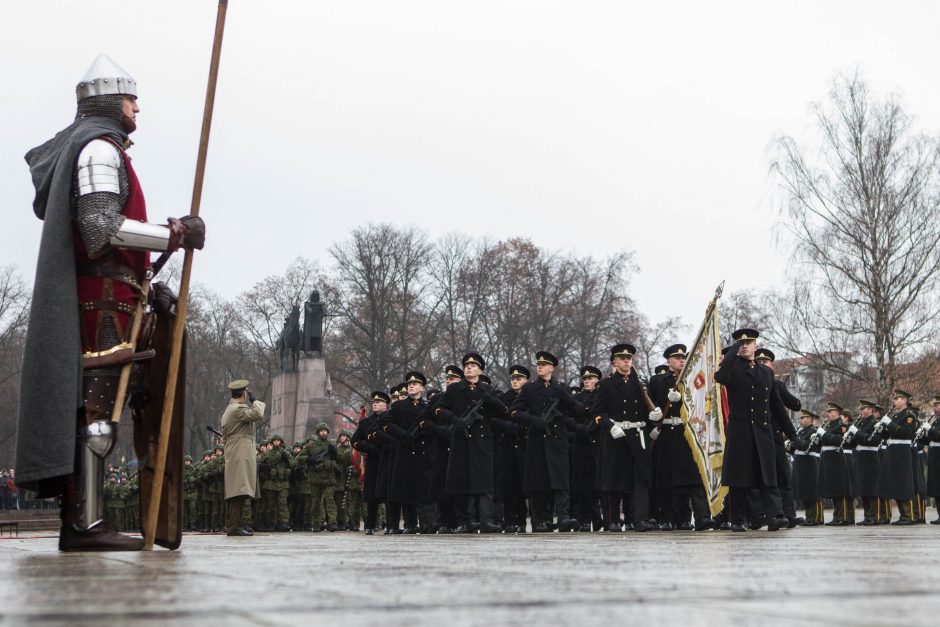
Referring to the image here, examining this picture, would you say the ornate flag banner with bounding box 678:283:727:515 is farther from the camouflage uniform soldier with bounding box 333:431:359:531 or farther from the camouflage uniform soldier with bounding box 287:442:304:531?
the camouflage uniform soldier with bounding box 287:442:304:531

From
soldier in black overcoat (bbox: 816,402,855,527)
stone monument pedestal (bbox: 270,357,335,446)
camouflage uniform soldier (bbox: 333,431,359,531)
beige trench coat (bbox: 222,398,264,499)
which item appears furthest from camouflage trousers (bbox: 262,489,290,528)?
stone monument pedestal (bbox: 270,357,335,446)

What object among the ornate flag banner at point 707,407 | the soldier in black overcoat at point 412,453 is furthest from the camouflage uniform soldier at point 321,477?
the ornate flag banner at point 707,407

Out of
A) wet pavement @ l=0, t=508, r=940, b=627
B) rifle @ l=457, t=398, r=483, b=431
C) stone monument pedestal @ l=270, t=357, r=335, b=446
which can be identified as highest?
stone monument pedestal @ l=270, t=357, r=335, b=446

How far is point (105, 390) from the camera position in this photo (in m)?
6.41

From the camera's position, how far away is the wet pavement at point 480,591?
258 cm

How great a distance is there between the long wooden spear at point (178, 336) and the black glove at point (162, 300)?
0.13m

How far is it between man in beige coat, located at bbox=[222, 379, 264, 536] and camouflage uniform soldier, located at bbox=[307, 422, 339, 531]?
5925 millimetres

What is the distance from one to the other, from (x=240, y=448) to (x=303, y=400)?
992 inches

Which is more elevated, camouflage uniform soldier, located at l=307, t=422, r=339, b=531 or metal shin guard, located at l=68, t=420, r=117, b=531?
camouflage uniform soldier, located at l=307, t=422, r=339, b=531

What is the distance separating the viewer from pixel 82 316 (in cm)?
642

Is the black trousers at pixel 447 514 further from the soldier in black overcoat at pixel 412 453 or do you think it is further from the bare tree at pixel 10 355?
the bare tree at pixel 10 355

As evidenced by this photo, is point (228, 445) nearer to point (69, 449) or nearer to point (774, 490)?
point (774, 490)

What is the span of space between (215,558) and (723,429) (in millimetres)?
9251

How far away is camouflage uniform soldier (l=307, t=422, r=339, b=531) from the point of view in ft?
77.2
